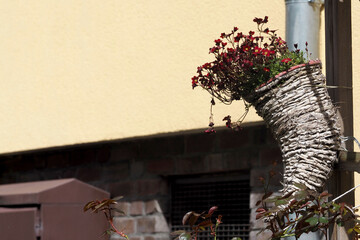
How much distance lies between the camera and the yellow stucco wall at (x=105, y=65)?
5.34m

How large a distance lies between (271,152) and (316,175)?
1.88 m

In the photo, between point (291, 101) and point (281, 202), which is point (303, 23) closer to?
point (291, 101)

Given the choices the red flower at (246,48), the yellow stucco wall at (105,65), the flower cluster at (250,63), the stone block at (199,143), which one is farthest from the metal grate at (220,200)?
the red flower at (246,48)

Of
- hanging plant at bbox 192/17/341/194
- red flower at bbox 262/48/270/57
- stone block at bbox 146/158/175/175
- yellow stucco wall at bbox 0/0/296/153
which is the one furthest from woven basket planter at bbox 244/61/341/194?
stone block at bbox 146/158/175/175

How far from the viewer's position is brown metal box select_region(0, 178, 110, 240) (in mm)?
5625

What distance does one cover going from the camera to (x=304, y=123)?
3.33 meters

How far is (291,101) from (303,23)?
111cm

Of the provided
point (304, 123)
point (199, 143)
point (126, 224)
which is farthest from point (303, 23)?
point (126, 224)

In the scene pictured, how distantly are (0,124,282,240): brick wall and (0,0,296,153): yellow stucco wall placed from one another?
24 centimetres

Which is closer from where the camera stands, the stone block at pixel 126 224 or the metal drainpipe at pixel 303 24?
the metal drainpipe at pixel 303 24

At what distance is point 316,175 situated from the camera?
329cm

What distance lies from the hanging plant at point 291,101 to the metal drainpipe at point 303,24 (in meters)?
0.74

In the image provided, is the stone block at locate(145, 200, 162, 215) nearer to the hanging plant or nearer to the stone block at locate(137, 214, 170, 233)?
the stone block at locate(137, 214, 170, 233)

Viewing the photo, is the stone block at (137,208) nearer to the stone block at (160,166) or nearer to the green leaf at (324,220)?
the stone block at (160,166)
